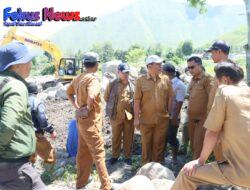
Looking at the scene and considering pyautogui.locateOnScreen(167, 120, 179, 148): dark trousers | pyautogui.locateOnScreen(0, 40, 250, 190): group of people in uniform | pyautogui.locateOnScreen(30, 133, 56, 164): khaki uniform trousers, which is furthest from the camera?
pyautogui.locateOnScreen(167, 120, 179, 148): dark trousers

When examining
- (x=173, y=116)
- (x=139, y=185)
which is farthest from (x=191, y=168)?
(x=173, y=116)

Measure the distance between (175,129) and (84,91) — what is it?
7.29 feet

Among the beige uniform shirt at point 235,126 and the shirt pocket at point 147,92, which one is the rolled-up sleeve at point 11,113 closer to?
the beige uniform shirt at point 235,126

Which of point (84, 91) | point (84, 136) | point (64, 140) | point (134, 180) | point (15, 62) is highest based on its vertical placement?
point (15, 62)

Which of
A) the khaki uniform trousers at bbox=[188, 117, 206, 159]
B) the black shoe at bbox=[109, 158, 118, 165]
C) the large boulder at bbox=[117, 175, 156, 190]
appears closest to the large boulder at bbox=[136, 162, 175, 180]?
the large boulder at bbox=[117, 175, 156, 190]

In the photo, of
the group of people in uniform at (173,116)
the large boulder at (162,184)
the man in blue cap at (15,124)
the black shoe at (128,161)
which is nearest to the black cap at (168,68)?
the group of people in uniform at (173,116)

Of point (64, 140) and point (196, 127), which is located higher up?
point (196, 127)

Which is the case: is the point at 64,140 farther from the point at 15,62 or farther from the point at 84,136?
the point at 15,62

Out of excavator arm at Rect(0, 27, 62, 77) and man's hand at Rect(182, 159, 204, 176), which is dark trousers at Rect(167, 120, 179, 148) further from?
excavator arm at Rect(0, 27, 62, 77)

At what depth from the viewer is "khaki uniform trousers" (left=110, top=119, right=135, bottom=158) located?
297 inches

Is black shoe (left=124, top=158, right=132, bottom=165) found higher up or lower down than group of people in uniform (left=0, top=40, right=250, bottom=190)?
lower down

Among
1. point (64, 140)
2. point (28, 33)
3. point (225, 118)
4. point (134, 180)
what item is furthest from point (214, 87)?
point (28, 33)

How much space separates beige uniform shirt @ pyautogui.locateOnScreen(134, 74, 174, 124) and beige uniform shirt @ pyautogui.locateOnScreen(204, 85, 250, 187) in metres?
2.98

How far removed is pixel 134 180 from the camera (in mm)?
5043
